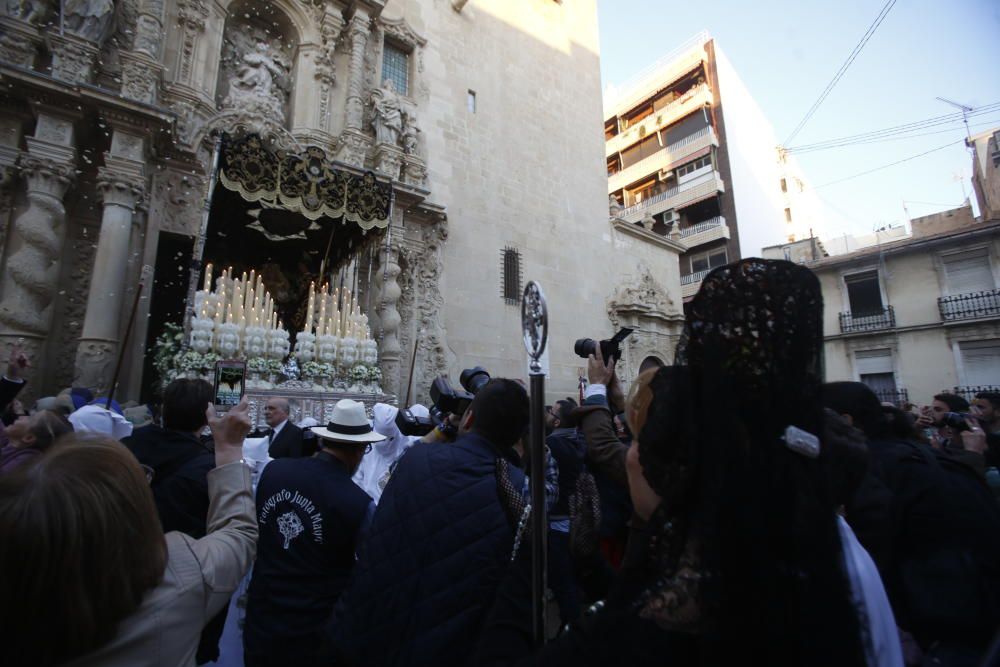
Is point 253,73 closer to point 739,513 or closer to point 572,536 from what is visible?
point 572,536

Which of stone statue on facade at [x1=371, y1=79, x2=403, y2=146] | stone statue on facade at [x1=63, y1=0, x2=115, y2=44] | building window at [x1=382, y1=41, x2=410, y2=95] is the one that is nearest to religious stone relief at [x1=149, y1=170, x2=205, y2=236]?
stone statue on facade at [x1=63, y1=0, x2=115, y2=44]

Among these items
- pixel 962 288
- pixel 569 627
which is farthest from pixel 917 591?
pixel 962 288

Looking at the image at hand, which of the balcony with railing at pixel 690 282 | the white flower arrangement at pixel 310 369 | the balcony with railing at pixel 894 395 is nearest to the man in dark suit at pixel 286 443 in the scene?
the white flower arrangement at pixel 310 369

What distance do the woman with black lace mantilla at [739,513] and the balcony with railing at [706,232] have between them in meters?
27.6

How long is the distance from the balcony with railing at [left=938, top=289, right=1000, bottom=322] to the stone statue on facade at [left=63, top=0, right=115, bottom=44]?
24.4 meters

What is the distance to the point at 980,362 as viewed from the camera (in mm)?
16891

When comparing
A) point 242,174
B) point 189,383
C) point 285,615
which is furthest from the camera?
point 242,174

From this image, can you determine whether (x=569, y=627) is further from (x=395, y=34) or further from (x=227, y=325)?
(x=395, y=34)

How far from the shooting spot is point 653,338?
651 inches

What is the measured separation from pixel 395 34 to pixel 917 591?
14.1 meters

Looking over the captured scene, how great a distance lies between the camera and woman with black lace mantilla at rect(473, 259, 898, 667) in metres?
0.90

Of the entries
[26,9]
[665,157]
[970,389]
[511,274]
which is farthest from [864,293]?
[26,9]

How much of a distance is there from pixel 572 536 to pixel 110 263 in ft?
26.4

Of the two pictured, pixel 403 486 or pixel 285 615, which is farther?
pixel 285 615
